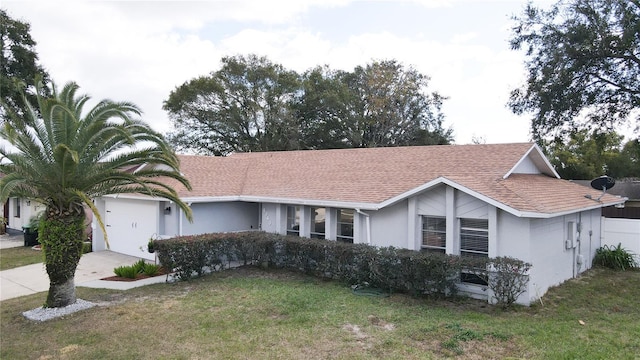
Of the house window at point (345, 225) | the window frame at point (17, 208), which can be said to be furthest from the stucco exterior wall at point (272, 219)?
the window frame at point (17, 208)

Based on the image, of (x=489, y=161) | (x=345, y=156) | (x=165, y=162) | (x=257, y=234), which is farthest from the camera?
(x=345, y=156)

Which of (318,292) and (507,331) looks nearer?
(507,331)


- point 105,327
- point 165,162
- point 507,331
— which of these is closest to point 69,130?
point 165,162

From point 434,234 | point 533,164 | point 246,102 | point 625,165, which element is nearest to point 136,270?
A: point 434,234

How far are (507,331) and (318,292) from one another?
15.9 ft

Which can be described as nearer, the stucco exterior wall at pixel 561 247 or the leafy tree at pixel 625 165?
the stucco exterior wall at pixel 561 247

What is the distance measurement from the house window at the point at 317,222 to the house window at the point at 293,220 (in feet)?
2.59

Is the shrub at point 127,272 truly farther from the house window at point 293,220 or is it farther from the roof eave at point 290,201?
the house window at point 293,220

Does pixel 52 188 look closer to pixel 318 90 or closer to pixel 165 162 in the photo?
pixel 165 162

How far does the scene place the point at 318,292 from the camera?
11.0 m

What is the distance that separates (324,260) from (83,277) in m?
8.10

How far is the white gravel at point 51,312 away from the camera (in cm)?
920

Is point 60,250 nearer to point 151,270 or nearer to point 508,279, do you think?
point 151,270

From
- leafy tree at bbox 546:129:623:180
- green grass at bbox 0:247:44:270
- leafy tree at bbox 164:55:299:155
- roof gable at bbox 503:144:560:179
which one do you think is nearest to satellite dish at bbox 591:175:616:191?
roof gable at bbox 503:144:560:179
